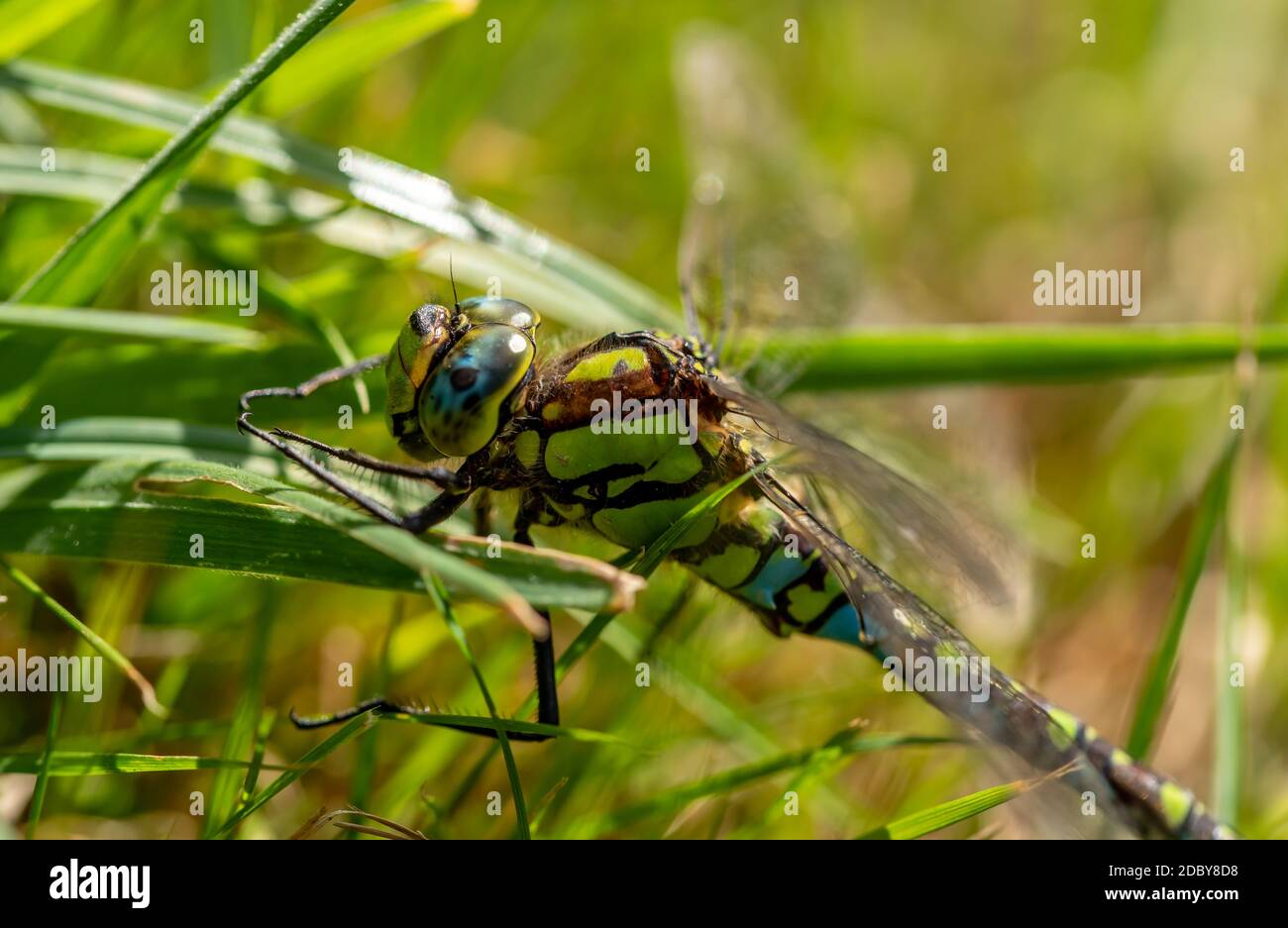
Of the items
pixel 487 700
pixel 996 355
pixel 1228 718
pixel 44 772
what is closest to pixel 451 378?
pixel 487 700

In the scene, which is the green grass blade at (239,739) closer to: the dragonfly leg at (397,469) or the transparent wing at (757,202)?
the dragonfly leg at (397,469)

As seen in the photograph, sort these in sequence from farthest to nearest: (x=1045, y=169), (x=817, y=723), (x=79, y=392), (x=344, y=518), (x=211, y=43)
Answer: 1. (x=1045, y=169)
2. (x=817, y=723)
3. (x=211, y=43)
4. (x=79, y=392)
5. (x=344, y=518)

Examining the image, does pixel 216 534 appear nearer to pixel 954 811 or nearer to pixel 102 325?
pixel 102 325

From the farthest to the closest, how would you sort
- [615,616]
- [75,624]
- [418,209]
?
[418,209], [615,616], [75,624]

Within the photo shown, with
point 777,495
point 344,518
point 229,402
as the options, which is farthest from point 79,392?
point 777,495

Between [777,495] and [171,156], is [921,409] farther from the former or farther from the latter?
[171,156]
